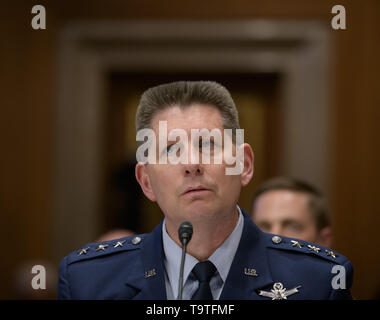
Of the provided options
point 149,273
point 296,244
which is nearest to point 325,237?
point 296,244

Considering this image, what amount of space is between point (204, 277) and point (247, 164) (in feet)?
0.77

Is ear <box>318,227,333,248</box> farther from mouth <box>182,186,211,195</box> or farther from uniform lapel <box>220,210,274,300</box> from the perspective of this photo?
mouth <box>182,186,211,195</box>

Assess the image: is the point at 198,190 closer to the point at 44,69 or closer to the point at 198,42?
the point at 44,69

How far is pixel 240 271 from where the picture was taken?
1195mm

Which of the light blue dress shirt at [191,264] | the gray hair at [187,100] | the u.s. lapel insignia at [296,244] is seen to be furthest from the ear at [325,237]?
the gray hair at [187,100]

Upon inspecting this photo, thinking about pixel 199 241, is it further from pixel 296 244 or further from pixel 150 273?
pixel 296 244

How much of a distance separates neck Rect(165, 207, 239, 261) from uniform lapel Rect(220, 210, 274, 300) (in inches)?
2.0

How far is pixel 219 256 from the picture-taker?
119 cm

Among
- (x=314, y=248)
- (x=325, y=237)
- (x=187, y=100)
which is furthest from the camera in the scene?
(x=325, y=237)

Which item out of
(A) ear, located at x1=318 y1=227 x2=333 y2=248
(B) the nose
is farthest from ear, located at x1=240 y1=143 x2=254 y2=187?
(A) ear, located at x1=318 y1=227 x2=333 y2=248

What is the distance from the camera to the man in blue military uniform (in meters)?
1.13

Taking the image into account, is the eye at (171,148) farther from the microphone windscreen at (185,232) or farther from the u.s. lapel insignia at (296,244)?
the u.s. lapel insignia at (296,244)
